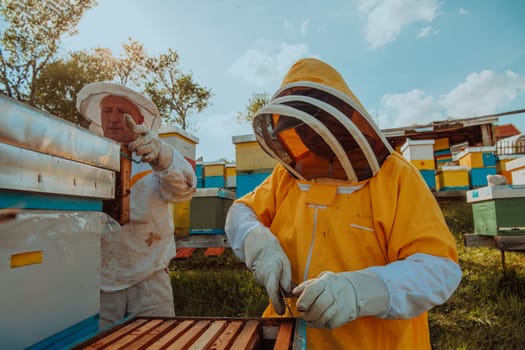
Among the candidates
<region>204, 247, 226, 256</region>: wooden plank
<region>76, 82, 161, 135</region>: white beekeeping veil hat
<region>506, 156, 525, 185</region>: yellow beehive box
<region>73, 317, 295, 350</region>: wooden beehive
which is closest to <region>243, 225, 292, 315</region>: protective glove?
<region>73, 317, 295, 350</region>: wooden beehive

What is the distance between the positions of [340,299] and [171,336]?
21.5 inches

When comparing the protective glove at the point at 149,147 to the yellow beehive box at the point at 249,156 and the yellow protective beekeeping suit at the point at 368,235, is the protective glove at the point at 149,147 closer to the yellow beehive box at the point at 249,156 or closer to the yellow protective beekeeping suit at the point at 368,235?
the yellow protective beekeeping suit at the point at 368,235

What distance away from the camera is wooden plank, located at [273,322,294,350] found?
910 mm

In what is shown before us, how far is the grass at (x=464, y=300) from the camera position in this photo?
3.43 metres

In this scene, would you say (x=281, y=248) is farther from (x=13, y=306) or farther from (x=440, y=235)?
Answer: (x=13, y=306)

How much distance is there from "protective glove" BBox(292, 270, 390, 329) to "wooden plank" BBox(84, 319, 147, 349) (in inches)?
22.7

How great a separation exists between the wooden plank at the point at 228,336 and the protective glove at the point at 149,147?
1.09m

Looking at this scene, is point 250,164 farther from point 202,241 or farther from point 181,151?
point 202,241

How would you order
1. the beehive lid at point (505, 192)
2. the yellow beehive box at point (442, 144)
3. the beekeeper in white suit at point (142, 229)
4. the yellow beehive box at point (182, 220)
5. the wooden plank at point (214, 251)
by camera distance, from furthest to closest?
1. the yellow beehive box at point (442, 144)
2. the yellow beehive box at point (182, 220)
3. the wooden plank at point (214, 251)
4. the beehive lid at point (505, 192)
5. the beekeeper in white suit at point (142, 229)

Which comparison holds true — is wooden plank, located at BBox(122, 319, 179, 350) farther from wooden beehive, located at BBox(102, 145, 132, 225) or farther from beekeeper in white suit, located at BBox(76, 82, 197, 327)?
beekeeper in white suit, located at BBox(76, 82, 197, 327)

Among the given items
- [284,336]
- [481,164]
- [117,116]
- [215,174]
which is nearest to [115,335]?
[284,336]

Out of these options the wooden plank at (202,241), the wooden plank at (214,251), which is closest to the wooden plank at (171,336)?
the wooden plank at (202,241)

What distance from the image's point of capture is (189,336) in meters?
1.01

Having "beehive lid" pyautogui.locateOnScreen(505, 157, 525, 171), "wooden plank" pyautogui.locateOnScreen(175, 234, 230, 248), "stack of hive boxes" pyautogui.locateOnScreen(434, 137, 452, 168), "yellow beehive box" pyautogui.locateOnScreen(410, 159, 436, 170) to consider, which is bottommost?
"wooden plank" pyautogui.locateOnScreen(175, 234, 230, 248)
